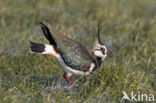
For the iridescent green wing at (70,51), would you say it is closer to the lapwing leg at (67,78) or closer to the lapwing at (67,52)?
the lapwing at (67,52)

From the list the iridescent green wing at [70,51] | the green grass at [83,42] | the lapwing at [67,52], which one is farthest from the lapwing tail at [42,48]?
the green grass at [83,42]

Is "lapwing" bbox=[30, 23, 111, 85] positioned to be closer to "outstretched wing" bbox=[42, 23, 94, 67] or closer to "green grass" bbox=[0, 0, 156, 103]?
"outstretched wing" bbox=[42, 23, 94, 67]

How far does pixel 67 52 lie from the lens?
5.12 m

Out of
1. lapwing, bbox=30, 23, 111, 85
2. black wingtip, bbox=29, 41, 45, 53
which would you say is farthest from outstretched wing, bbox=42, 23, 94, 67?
black wingtip, bbox=29, 41, 45, 53

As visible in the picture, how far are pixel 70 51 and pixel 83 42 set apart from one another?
7.61ft

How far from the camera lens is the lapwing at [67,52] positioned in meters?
5.07

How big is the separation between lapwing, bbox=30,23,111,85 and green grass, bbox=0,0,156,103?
194 millimetres

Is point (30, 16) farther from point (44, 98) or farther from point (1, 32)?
point (44, 98)

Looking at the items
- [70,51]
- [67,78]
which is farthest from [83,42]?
[70,51]

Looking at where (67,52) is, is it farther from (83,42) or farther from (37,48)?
(83,42)

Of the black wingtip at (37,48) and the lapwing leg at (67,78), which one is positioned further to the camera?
the lapwing leg at (67,78)

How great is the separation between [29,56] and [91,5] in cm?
366

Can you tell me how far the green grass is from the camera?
192 inches

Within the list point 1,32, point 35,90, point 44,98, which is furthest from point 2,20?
point 44,98
